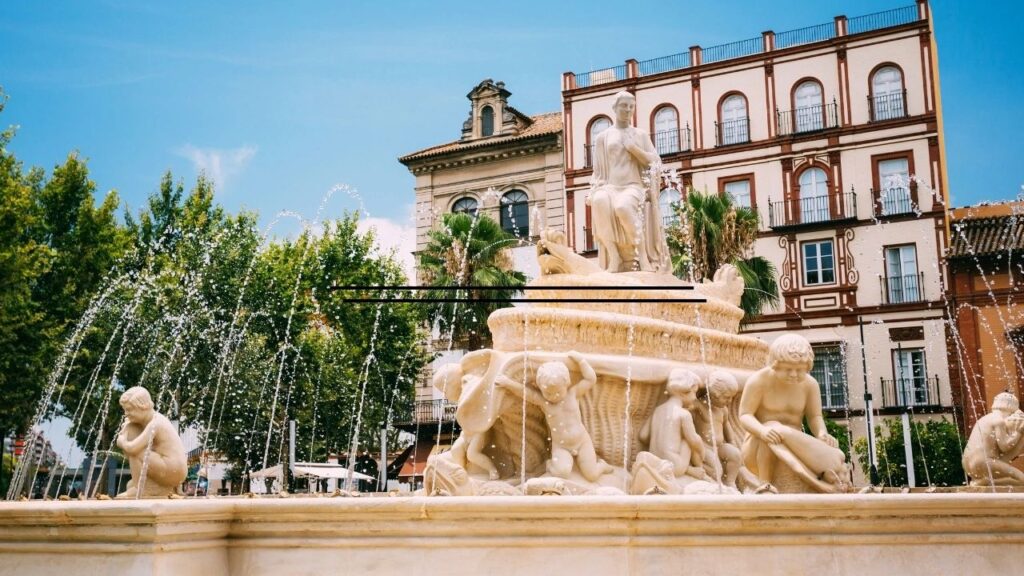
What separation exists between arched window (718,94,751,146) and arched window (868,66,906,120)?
15.3 ft

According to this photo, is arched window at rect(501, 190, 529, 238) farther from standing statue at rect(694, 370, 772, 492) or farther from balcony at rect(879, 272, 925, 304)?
standing statue at rect(694, 370, 772, 492)

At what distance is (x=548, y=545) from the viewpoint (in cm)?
470

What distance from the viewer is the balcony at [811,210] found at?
36.0 m

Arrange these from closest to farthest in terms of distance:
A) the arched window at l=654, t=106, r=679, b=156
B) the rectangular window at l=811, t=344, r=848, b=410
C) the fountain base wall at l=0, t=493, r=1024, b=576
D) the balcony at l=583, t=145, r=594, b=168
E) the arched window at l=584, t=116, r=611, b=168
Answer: the fountain base wall at l=0, t=493, r=1024, b=576 < the rectangular window at l=811, t=344, r=848, b=410 < the arched window at l=654, t=106, r=679, b=156 < the balcony at l=583, t=145, r=594, b=168 < the arched window at l=584, t=116, r=611, b=168

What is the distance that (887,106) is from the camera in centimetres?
3628

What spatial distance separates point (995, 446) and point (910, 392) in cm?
2544

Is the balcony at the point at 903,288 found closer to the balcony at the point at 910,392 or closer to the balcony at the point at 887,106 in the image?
the balcony at the point at 910,392

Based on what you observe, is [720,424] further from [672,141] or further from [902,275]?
[672,141]

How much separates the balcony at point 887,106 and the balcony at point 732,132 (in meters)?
4.55

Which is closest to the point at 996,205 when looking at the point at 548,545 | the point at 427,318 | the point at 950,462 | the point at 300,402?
the point at 950,462

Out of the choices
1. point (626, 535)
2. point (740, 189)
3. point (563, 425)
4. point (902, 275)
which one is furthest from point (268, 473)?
point (626, 535)

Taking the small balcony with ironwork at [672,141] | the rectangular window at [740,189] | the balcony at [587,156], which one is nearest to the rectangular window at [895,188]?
the rectangular window at [740,189]

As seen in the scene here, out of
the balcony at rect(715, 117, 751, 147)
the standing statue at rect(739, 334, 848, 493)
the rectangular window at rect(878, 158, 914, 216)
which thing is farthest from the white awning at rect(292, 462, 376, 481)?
the standing statue at rect(739, 334, 848, 493)

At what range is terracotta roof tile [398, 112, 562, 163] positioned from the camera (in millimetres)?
42219
